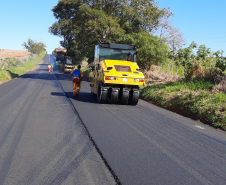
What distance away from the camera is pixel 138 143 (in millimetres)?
5723

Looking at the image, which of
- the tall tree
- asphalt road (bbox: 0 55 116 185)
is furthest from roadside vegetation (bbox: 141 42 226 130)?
the tall tree

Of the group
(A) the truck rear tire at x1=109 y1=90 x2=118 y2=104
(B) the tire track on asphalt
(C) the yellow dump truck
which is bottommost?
(B) the tire track on asphalt

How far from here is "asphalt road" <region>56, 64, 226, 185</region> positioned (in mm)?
4102

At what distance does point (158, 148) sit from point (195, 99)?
219 inches

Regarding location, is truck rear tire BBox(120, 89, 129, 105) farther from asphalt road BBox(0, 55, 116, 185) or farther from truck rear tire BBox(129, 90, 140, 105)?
asphalt road BBox(0, 55, 116, 185)

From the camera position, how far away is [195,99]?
1042cm

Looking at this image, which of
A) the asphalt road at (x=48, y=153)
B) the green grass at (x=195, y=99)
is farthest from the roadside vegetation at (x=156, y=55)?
the asphalt road at (x=48, y=153)

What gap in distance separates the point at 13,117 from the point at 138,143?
426 cm

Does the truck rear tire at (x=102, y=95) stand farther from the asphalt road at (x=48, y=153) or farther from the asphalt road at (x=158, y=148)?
the asphalt road at (x=48, y=153)

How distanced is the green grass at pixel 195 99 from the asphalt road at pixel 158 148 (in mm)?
739

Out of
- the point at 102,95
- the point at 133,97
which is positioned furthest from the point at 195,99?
the point at 102,95

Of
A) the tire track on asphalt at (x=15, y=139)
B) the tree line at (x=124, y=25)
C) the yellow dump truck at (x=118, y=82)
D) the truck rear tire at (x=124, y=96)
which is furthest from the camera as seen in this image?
the tree line at (x=124, y=25)

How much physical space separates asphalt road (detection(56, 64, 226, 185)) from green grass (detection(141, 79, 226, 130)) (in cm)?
74

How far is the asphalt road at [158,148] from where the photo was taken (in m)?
4.10
